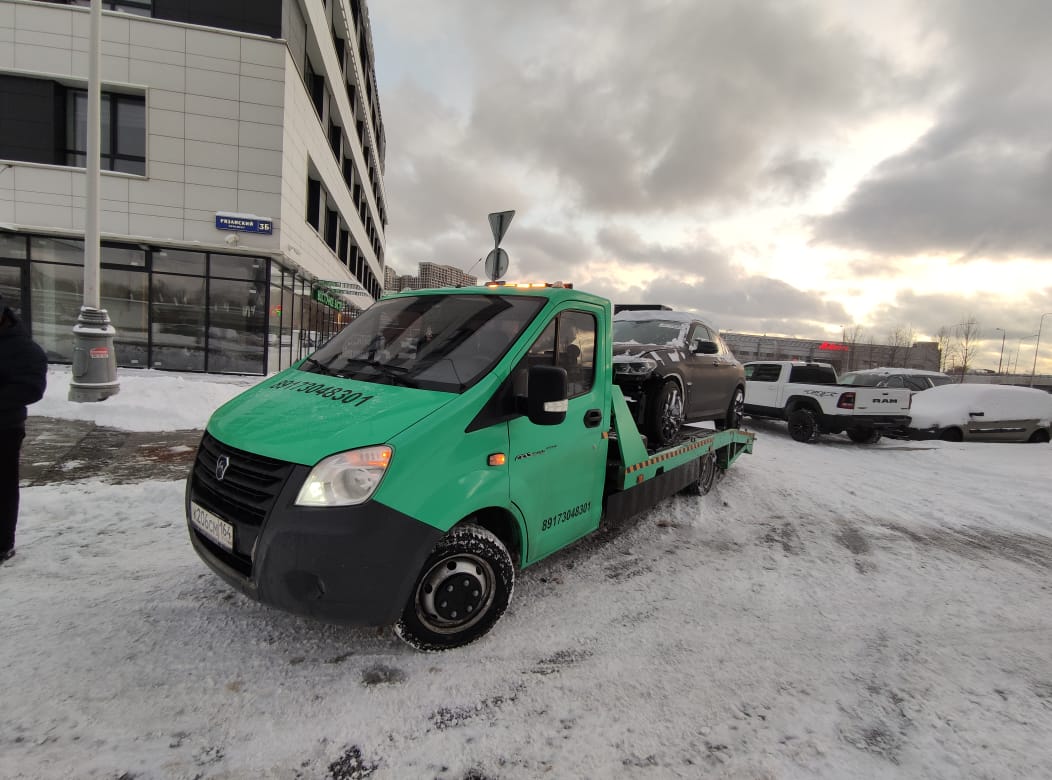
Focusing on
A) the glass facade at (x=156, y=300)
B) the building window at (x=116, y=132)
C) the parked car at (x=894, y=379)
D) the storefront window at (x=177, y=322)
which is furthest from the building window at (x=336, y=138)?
the parked car at (x=894, y=379)

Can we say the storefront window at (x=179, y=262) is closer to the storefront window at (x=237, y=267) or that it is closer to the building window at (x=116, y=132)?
the storefront window at (x=237, y=267)

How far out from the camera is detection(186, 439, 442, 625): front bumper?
2355 millimetres

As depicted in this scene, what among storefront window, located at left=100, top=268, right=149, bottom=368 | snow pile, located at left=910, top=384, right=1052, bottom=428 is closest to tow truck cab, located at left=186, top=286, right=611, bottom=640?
snow pile, located at left=910, top=384, right=1052, bottom=428

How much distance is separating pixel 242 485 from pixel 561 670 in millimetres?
1929

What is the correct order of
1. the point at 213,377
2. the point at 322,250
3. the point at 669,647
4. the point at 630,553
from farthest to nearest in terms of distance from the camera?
the point at 322,250
the point at 213,377
the point at 630,553
the point at 669,647

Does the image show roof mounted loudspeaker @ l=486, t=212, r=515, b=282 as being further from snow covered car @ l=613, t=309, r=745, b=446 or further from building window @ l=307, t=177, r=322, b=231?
building window @ l=307, t=177, r=322, b=231

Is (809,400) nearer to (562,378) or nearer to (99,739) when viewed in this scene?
(562,378)

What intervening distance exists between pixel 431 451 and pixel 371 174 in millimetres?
40530

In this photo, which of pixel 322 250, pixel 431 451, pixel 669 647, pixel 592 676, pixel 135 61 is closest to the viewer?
pixel 431 451

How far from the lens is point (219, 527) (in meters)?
2.67

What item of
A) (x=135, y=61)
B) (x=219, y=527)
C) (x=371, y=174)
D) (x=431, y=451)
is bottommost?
(x=219, y=527)

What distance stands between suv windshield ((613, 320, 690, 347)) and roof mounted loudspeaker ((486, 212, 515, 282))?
1.75 meters

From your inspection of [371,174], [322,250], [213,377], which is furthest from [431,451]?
[371,174]

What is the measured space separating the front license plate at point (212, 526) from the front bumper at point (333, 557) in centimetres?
15
